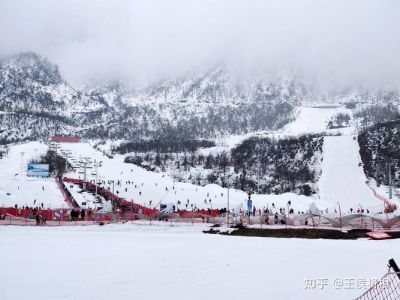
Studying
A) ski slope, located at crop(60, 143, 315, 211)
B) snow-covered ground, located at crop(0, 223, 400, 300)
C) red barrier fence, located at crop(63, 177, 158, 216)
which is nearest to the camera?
snow-covered ground, located at crop(0, 223, 400, 300)

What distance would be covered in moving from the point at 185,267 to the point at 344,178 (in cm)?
9977

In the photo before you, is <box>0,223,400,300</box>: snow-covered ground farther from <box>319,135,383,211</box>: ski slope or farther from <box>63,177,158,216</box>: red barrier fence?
<box>319,135,383,211</box>: ski slope

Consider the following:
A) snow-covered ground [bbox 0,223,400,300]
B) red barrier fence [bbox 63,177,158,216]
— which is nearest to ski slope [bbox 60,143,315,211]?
red barrier fence [bbox 63,177,158,216]

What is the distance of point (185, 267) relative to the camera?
20.9 meters

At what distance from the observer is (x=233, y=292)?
16.3 m

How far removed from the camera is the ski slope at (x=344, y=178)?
269 ft

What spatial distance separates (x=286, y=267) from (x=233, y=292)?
5.22 meters

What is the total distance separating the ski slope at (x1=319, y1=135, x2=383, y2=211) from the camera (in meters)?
82.0

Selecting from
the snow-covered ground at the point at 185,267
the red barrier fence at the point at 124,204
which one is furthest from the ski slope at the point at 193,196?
the snow-covered ground at the point at 185,267

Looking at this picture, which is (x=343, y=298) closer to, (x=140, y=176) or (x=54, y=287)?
(x=54, y=287)

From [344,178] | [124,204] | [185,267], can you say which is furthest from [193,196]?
[185,267]

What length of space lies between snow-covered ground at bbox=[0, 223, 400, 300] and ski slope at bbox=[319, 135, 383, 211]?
41038 mm

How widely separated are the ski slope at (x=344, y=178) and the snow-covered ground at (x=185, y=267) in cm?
4104

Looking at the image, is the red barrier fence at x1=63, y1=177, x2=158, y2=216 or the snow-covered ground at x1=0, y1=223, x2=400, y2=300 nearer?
the snow-covered ground at x1=0, y1=223, x2=400, y2=300
